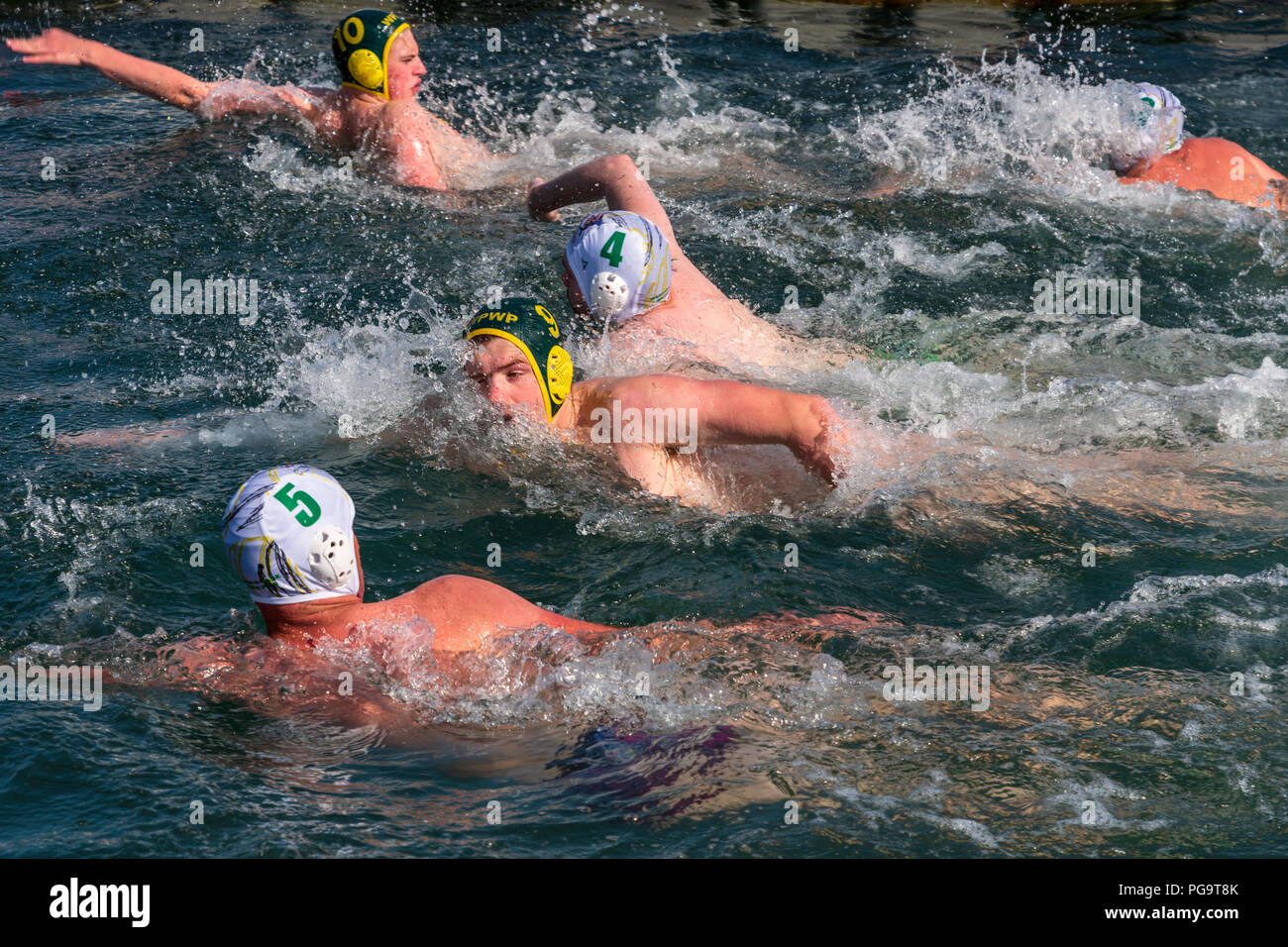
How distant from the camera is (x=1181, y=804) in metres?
3.56

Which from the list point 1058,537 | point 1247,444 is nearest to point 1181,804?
point 1058,537

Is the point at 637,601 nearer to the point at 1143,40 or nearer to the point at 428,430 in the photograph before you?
the point at 428,430

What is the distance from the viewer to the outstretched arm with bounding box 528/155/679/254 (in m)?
6.16

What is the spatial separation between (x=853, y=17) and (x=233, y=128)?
6.17 metres

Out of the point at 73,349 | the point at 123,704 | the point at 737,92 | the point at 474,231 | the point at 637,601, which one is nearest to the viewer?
the point at 123,704

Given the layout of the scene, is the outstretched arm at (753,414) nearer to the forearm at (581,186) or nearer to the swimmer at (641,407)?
the swimmer at (641,407)

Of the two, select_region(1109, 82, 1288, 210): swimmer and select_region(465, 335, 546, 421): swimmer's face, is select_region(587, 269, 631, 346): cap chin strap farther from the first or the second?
select_region(1109, 82, 1288, 210): swimmer

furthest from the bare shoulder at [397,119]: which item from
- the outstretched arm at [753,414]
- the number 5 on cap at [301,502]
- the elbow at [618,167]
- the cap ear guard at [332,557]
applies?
the cap ear guard at [332,557]

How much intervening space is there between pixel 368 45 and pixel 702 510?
475 cm

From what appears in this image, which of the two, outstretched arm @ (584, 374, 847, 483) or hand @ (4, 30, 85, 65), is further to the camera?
hand @ (4, 30, 85, 65)

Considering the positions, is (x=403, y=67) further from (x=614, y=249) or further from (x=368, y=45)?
(x=614, y=249)

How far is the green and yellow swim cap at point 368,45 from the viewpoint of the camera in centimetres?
823

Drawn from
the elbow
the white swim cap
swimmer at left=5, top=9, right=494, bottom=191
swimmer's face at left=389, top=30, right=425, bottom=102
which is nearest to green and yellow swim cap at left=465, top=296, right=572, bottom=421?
the white swim cap

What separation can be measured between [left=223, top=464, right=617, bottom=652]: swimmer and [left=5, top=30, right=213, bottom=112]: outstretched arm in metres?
4.97
